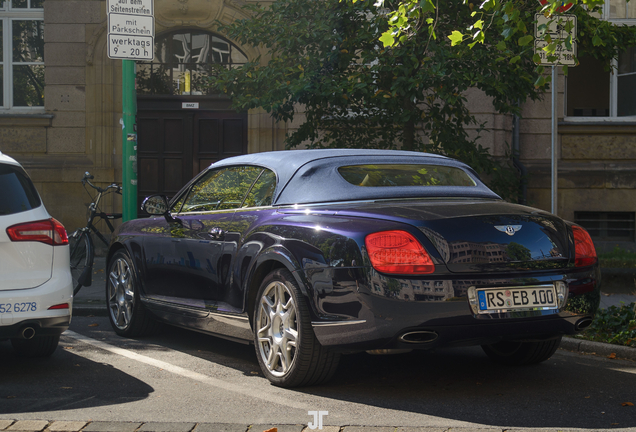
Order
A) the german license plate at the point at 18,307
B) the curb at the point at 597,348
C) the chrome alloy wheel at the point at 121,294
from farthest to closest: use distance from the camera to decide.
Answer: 1. the chrome alloy wheel at the point at 121,294
2. the curb at the point at 597,348
3. the german license plate at the point at 18,307

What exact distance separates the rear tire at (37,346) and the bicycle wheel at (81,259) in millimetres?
3192

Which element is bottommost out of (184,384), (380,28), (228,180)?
(184,384)

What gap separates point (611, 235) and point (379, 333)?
11.6 m

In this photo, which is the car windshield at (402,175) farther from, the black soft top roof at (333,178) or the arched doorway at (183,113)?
the arched doorway at (183,113)

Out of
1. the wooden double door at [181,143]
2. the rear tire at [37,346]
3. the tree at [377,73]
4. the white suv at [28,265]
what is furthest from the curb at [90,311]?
the wooden double door at [181,143]

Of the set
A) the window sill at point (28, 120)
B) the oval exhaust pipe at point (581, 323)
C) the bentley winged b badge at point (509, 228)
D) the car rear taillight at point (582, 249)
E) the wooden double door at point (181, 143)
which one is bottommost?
the oval exhaust pipe at point (581, 323)

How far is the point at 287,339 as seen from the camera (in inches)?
191

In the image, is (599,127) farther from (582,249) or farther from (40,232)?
(40,232)

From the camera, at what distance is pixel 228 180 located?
600 cm

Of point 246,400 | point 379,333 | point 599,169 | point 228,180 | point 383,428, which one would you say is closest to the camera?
point 383,428

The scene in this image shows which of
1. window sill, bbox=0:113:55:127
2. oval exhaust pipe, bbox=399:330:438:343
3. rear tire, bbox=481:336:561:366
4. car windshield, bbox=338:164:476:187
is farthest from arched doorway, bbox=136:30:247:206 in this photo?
oval exhaust pipe, bbox=399:330:438:343

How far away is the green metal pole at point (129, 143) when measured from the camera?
29.3 ft

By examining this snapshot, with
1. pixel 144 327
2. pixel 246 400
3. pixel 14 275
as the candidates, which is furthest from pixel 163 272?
pixel 246 400

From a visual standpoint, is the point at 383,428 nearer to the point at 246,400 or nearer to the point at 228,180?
the point at 246,400
